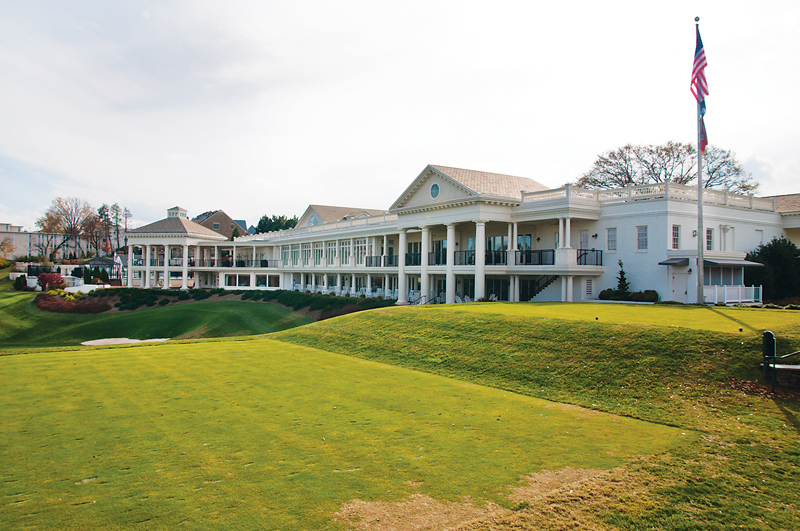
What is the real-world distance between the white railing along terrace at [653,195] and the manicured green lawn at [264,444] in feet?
61.5

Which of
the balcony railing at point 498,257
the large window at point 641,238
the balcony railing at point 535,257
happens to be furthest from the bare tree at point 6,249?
the large window at point 641,238

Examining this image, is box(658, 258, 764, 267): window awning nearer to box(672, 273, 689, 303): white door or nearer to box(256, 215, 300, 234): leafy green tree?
box(672, 273, 689, 303): white door

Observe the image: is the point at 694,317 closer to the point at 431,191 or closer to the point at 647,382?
the point at 647,382

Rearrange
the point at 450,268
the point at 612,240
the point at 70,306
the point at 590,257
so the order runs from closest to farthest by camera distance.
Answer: the point at 612,240, the point at 590,257, the point at 450,268, the point at 70,306

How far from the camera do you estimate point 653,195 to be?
87.4ft

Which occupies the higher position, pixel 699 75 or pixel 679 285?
pixel 699 75

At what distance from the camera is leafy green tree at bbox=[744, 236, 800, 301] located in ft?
90.6

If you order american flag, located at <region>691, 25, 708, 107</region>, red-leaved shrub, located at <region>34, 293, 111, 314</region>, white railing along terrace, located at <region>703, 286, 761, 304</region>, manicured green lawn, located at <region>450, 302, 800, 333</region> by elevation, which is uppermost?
american flag, located at <region>691, 25, 708, 107</region>

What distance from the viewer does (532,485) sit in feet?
21.1

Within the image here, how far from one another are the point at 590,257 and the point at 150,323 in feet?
115

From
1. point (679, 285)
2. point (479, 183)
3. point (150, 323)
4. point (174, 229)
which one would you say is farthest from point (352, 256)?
point (679, 285)

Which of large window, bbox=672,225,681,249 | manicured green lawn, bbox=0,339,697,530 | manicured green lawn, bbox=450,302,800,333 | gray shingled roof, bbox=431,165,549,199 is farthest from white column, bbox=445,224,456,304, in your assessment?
manicured green lawn, bbox=0,339,697,530

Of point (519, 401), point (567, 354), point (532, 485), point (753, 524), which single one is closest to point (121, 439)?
point (532, 485)

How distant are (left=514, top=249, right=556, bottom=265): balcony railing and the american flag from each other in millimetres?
11281
